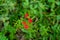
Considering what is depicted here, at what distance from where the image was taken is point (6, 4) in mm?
2498

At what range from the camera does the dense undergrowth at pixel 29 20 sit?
2457 millimetres

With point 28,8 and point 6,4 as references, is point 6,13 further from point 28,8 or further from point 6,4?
point 28,8

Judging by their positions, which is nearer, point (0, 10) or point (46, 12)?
point (0, 10)

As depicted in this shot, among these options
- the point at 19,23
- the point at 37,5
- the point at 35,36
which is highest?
the point at 37,5

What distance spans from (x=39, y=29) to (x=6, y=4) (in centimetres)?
53

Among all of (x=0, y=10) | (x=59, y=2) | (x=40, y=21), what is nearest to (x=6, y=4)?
(x=0, y=10)

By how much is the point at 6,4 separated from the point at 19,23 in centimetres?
30

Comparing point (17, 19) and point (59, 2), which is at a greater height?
point (59, 2)

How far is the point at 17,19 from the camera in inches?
101

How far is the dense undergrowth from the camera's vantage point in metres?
2.46

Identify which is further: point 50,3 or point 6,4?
point 50,3

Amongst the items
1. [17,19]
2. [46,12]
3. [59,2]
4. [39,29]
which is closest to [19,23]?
[17,19]

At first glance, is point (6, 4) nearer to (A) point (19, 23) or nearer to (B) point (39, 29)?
(A) point (19, 23)

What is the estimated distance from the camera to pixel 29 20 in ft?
8.36
